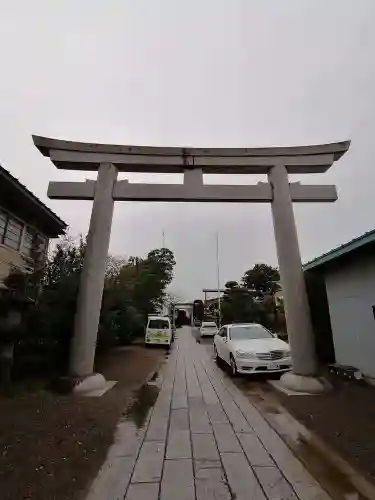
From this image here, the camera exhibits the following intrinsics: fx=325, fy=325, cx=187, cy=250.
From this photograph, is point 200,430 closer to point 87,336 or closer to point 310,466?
point 310,466

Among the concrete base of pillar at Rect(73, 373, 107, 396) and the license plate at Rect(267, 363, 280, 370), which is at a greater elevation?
the license plate at Rect(267, 363, 280, 370)

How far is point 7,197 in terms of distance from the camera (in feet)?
31.6

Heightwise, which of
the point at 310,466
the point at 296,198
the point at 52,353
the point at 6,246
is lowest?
the point at 310,466

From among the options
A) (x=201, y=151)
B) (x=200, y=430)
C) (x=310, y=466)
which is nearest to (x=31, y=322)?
(x=200, y=430)

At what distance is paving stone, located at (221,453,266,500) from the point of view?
2.87 metres

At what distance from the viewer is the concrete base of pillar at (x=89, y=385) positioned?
665cm

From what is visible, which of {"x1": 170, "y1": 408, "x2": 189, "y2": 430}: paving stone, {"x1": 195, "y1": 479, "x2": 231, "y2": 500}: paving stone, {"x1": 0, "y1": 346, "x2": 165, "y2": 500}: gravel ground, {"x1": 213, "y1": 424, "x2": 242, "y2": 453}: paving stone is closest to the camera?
{"x1": 195, "y1": 479, "x2": 231, "y2": 500}: paving stone

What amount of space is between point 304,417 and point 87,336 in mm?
4604

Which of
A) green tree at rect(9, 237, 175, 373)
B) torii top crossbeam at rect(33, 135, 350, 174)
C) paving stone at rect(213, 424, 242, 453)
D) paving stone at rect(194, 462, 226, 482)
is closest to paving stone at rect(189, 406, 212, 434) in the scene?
paving stone at rect(213, 424, 242, 453)

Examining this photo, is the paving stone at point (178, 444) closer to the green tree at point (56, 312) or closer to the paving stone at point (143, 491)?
the paving stone at point (143, 491)

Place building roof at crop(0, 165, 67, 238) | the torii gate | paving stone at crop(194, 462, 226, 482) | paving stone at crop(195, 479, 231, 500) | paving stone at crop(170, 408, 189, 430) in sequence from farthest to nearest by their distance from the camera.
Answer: building roof at crop(0, 165, 67, 238) < the torii gate < paving stone at crop(170, 408, 189, 430) < paving stone at crop(194, 462, 226, 482) < paving stone at crop(195, 479, 231, 500)

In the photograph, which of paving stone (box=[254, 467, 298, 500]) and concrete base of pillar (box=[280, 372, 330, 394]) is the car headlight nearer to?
concrete base of pillar (box=[280, 372, 330, 394])

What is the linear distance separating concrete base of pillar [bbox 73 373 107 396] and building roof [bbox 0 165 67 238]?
543 cm

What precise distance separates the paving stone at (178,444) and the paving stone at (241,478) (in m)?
0.46
